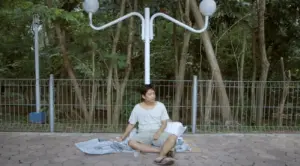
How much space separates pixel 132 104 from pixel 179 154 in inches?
101

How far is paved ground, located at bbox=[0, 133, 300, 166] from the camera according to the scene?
4.44 meters

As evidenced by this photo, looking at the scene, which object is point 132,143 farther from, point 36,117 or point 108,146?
point 36,117

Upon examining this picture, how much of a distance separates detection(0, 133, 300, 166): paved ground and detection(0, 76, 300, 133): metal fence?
23.9 inches

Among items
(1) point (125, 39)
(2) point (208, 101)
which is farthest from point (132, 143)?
(1) point (125, 39)

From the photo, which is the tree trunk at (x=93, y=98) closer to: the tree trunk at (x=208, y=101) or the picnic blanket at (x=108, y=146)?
the picnic blanket at (x=108, y=146)

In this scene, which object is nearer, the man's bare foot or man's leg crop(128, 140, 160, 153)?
the man's bare foot

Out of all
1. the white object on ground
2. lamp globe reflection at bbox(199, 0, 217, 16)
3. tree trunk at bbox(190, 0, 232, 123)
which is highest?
lamp globe reflection at bbox(199, 0, 217, 16)

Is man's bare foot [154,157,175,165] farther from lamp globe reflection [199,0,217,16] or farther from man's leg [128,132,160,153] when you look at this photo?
lamp globe reflection [199,0,217,16]

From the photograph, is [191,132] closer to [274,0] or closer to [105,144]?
[105,144]

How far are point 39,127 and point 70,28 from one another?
2.53 m

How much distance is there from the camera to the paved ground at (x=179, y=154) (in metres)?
4.44

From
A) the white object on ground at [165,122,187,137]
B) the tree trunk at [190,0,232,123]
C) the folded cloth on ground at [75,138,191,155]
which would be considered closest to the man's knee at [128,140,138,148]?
the folded cloth on ground at [75,138,191,155]

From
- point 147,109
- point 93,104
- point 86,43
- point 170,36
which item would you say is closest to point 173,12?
point 170,36

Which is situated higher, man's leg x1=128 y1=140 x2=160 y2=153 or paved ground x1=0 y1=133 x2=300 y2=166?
man's leg x1=128 y1=140 x2=160 y2=153
